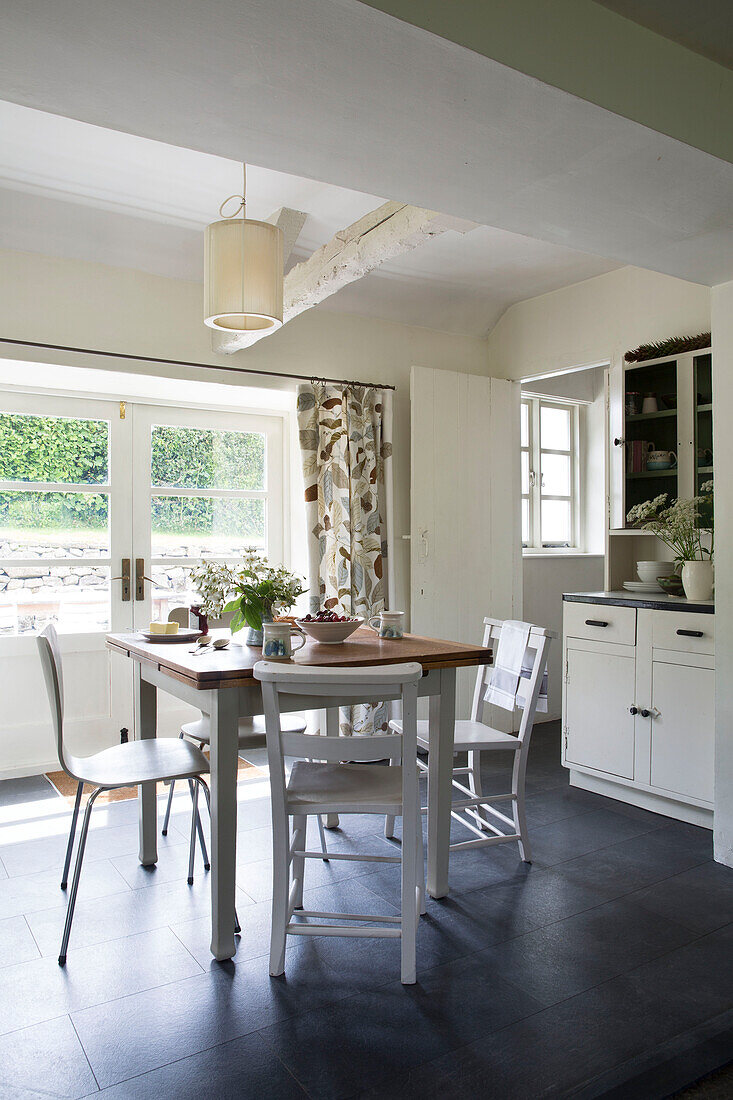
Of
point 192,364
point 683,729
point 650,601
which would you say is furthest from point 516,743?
point 192,364

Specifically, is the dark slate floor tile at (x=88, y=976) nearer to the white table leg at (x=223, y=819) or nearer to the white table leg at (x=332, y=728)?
the white table leg at (x=223, y=819)

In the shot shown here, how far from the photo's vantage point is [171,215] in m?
3.70

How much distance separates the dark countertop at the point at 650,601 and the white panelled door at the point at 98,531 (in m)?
2.17

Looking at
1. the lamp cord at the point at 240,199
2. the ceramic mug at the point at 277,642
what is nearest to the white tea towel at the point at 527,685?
the ceramic mug at the point at 277,642

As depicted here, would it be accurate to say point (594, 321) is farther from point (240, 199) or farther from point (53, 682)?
point (53, 682)

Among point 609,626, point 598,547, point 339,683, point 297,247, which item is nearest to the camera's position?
point 339,683

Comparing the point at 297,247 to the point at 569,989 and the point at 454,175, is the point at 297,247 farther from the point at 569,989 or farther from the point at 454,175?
the point at 569,989

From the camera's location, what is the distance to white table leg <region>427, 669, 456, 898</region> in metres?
2.58

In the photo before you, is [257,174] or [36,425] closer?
[257,174]

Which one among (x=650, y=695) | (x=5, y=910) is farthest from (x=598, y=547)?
(x=5, y=910)

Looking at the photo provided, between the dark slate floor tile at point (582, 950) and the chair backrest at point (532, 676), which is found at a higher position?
the chair backrest at point (532, 676)

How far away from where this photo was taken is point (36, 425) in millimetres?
4258

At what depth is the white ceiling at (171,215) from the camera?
312 cm

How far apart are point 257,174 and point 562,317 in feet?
7.07
